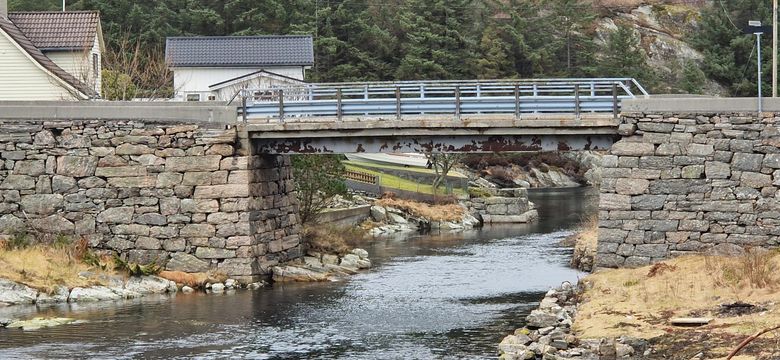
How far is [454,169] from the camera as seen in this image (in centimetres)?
8106

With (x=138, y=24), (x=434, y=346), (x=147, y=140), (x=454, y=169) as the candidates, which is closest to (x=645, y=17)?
(x=454, y=169)

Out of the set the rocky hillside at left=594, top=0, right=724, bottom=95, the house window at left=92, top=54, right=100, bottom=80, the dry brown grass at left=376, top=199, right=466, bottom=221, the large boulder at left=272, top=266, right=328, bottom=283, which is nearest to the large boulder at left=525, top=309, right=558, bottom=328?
the large boulder at left=272, top=266, right=328, bottom=283

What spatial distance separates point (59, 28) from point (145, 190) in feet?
57.6

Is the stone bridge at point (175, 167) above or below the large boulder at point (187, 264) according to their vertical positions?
above

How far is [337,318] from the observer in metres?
34.2

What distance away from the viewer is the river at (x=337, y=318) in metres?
30.0

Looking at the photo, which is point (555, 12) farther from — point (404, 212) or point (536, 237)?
point (536, 237)

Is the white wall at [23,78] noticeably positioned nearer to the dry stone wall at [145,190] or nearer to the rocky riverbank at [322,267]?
the dry stone wall at [145,190]

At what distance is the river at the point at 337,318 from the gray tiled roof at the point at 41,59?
1327cm

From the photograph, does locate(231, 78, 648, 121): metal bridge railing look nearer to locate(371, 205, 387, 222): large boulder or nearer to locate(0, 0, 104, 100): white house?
locate(0, 0, 104, 100): white house

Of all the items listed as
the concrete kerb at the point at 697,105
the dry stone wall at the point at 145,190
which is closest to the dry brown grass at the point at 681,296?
the concrete kerb at the point at 697,105

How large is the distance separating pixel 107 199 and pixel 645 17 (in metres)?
70.6

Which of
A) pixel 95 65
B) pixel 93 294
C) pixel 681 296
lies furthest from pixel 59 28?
pixel 681 296

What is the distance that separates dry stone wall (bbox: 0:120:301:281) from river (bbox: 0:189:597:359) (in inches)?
78.4
